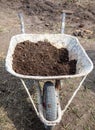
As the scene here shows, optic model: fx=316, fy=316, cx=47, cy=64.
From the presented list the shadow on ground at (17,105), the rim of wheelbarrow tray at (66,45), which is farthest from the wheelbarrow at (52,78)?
the shadow on ground at (17,105)

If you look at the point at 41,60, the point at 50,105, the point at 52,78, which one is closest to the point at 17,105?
the point at 41,60

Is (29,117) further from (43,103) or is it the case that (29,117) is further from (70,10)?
(70,10)

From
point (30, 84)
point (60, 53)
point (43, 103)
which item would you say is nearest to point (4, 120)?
point (43, 103)

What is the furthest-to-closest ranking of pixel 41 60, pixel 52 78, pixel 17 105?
1. pixel 17 105
2. pixel 41 60
3. pixel 52 78

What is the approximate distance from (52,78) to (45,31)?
134 inches

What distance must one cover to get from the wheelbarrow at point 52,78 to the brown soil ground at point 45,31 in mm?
346

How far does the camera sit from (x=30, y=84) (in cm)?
468

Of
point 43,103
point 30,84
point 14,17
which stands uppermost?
point 43,103

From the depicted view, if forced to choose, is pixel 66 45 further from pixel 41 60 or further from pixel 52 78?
pixel 52 78

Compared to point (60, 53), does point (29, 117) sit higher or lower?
lower

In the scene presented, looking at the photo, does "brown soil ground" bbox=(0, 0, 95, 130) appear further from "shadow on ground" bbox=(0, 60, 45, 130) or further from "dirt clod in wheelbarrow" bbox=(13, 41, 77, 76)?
"dirt clod in wheelbarrow" bbox=(13, 41, 77, 76)

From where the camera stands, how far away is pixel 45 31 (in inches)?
262

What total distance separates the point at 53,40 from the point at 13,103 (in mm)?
1056

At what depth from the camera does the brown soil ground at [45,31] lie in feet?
13.0
